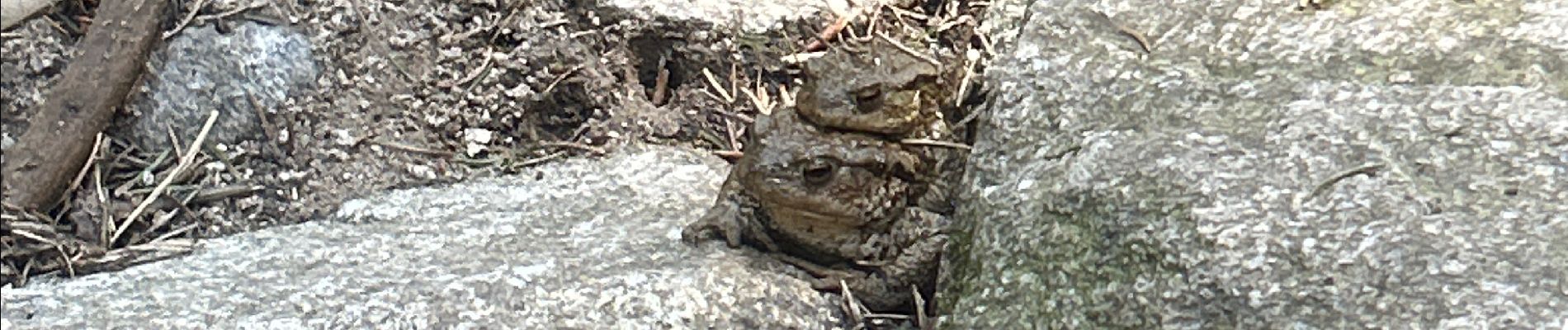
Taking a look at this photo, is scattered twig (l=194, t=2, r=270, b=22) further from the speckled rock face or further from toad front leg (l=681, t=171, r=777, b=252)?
the speckled rock face

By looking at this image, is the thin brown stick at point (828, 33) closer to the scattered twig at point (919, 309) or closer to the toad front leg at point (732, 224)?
the toad front leg at point (732, 224)

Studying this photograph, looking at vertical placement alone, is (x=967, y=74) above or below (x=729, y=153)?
above

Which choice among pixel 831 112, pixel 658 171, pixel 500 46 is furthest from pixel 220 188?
pixel 831 112

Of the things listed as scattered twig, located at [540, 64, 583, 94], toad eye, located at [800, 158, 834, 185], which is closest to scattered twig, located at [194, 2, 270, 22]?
scattered twig, located at [540, 64, 583, 94]

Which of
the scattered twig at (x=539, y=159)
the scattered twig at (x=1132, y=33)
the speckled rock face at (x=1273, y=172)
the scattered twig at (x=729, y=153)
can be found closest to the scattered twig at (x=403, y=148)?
the scattered twig at (x=539, y=159)

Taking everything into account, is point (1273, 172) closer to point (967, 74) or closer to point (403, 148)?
point (967, 74)

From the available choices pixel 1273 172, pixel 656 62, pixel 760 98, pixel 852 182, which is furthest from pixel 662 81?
pixel 1273 172

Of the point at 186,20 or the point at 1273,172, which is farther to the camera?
the point at 186,20

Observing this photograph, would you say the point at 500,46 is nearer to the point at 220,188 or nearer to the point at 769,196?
the point at 220,188
